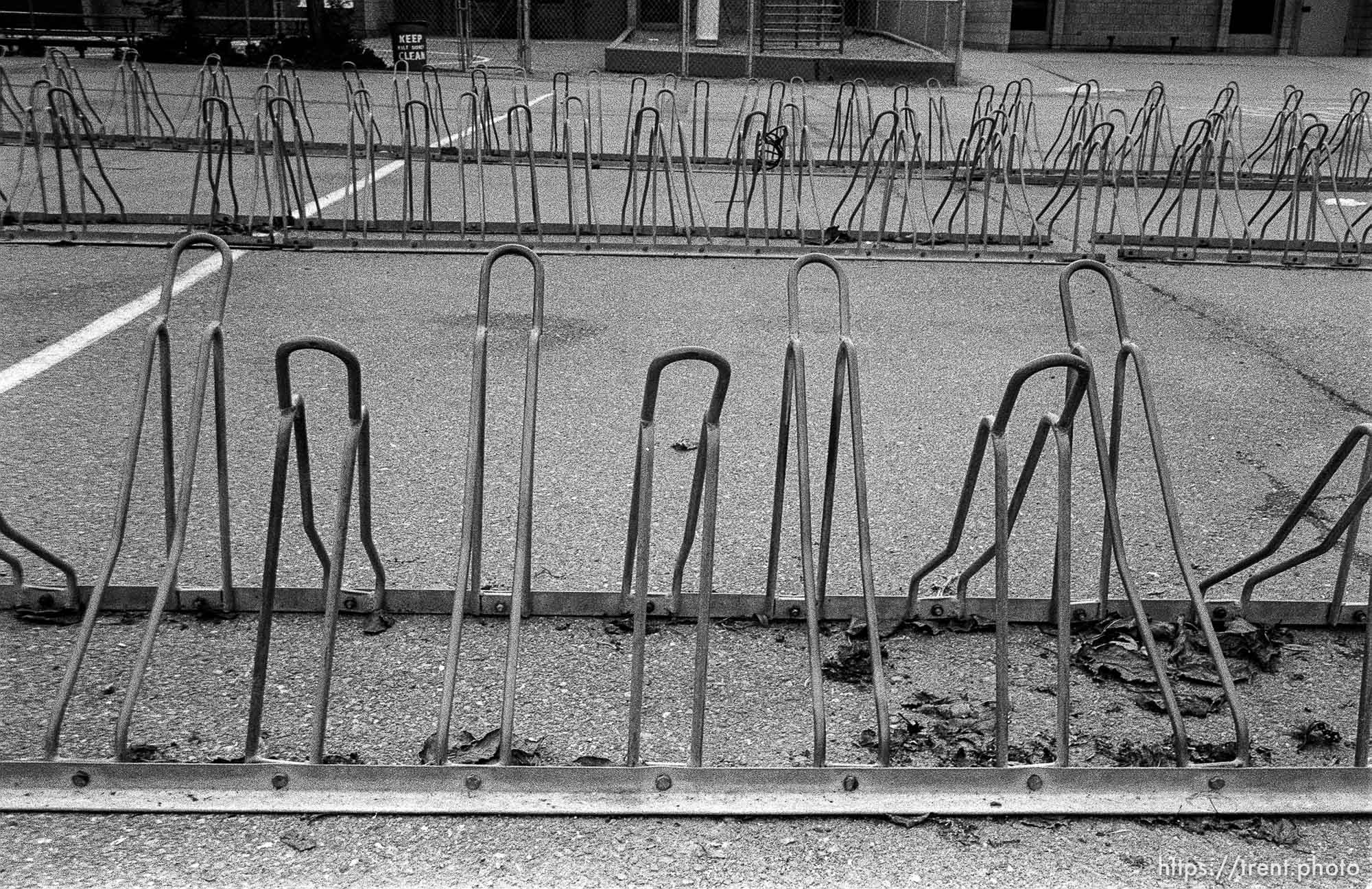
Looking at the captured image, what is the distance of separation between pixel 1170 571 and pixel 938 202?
30.5 ft

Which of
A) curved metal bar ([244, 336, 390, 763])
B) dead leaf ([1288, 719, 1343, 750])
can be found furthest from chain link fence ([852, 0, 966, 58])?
curved metal bar ([244, 336, 390, 763])

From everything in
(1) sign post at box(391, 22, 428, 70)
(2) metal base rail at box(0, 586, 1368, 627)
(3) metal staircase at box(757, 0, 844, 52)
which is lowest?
(2) metal base rail at box(0, 586, 1368, 627)

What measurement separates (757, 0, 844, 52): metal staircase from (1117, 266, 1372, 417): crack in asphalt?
18.0m

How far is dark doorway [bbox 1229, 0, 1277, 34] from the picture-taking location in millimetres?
35469

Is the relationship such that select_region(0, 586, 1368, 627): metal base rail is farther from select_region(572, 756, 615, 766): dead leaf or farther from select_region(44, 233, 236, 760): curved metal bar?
select_region(572, 756, 615, 766): dead leaf

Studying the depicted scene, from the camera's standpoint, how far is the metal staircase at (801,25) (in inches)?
1085

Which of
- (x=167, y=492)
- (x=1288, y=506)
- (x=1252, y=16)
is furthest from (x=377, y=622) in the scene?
(x=1252, y=16)

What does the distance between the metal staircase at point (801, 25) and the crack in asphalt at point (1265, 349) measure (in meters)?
18.0

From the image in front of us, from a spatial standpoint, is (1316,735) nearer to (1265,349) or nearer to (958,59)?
(1265,349)

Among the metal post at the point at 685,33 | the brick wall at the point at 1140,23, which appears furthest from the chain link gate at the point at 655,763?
the brick wall at the point at 1140,23

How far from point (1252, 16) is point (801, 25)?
14309 mm

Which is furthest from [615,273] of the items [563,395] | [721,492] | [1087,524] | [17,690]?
[17,690]

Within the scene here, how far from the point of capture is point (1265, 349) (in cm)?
870
